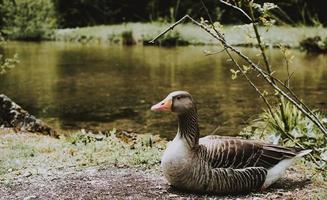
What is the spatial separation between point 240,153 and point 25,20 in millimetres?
29432

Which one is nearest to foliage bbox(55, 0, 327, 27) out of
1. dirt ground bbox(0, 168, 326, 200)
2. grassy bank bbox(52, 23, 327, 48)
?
grassy bank bbox(52, 23, 327, 48)

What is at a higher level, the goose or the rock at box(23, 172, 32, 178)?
the goose

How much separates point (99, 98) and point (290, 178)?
27.0 ft

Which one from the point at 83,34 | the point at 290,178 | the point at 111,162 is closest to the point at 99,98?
the point at 111,162

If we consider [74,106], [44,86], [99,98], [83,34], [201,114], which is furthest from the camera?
[83,34]

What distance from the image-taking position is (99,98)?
14.3m

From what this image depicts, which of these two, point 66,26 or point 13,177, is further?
point 66,26

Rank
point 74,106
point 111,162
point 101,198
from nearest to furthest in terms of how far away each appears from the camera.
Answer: point 101,198 → point 111,162 → point 74,106

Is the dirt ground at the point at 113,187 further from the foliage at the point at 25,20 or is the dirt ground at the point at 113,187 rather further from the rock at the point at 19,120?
the foliage at the point at 25,20

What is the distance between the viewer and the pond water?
1174cm

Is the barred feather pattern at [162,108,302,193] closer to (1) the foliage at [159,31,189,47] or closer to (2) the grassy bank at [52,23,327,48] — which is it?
(2) the grassy bank at [52,23,327,48]

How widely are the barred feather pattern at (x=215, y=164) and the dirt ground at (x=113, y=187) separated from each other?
125 millimetres

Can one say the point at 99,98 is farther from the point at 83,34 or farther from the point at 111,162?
the point at 83,34

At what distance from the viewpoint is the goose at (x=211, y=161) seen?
19.1 ft
